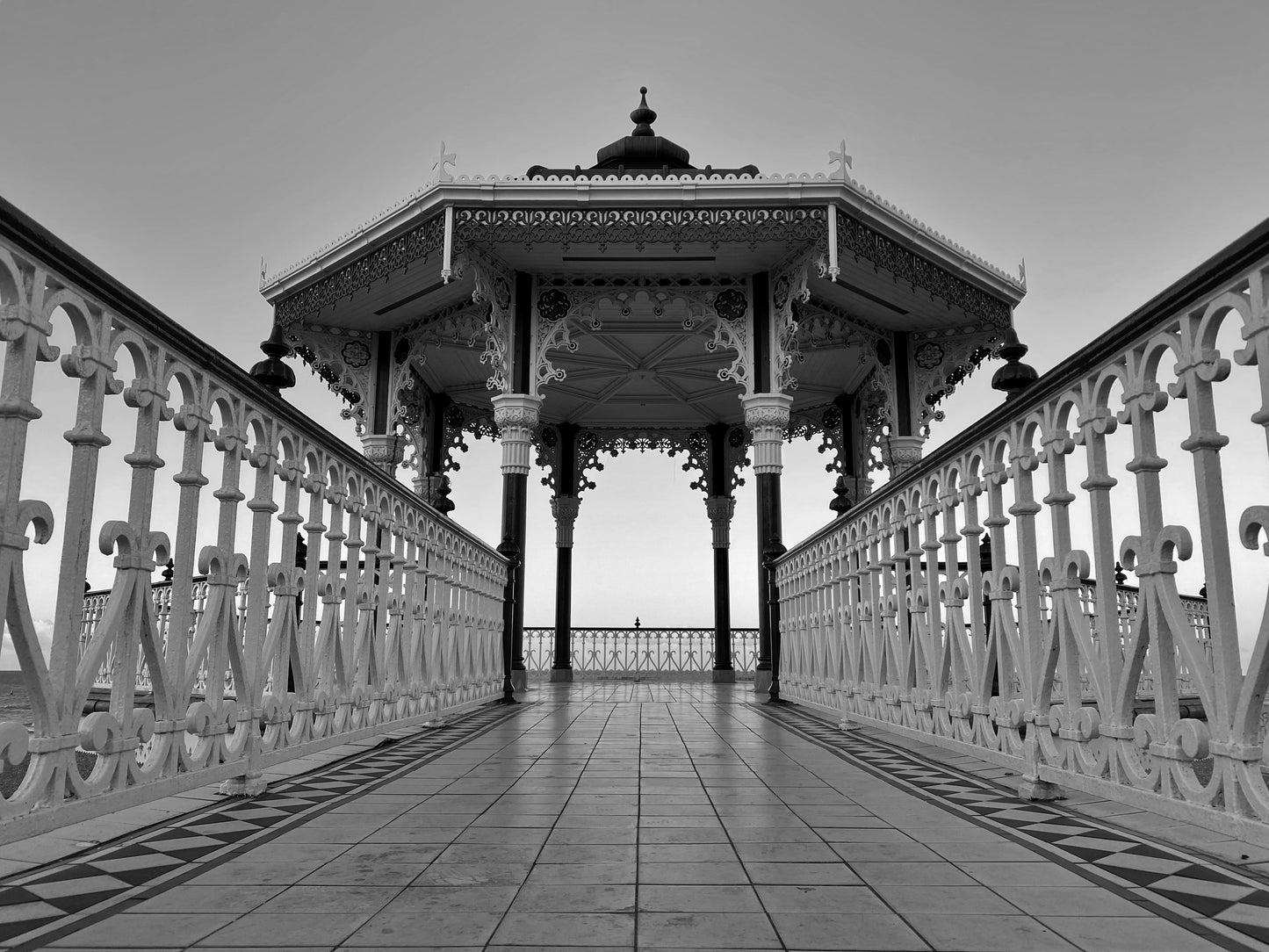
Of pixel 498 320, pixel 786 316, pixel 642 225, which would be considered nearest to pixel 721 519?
pixel 786 316

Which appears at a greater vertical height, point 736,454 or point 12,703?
point 736,454

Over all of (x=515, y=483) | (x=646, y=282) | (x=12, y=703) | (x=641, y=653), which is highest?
(x=646, y=282)

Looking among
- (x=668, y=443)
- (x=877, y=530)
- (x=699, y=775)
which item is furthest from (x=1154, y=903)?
(x=668, y=443)

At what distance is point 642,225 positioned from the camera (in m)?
8.84

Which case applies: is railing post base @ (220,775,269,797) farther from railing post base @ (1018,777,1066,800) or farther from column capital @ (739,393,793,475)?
column capital @ (739,393,793,475)

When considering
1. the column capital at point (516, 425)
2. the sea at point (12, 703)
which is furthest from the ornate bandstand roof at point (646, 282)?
the sea at point (12, 703)

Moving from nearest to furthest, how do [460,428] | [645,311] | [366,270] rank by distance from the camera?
[366,270]
[645,311]
[460,428]

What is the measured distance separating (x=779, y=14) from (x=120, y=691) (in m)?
11.0

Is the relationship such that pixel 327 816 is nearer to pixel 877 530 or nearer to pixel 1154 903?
pixel 1154 903

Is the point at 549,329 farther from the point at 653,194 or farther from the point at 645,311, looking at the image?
the point at 653,194

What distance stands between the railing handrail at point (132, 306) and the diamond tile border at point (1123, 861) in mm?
2689

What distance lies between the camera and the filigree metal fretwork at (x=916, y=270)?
9.02 m

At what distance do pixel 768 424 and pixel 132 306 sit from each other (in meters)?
8.04

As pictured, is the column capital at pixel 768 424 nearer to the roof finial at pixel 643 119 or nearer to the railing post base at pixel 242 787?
the roof finial at pixel 643 119
